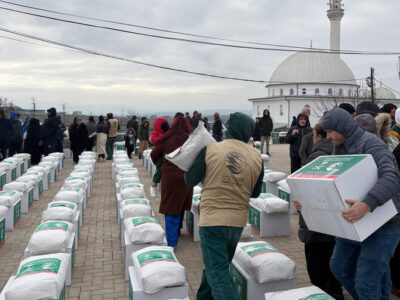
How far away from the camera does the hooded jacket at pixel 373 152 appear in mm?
2768

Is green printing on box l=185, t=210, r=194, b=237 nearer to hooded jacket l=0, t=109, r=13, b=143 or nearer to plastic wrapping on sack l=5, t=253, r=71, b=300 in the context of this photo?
plastic wrapping on sack l=5, t=253, r=71, b=300

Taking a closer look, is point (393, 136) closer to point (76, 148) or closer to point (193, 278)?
point (193, 278)

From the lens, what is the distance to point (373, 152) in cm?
302

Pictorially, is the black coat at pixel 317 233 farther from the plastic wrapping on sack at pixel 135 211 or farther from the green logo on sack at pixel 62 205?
the green logo on sack at pixel 62 205

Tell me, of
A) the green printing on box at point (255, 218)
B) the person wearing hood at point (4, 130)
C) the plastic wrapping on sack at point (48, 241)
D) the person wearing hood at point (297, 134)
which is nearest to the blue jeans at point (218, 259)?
the plastic wrapping on sack at point (48, 241)

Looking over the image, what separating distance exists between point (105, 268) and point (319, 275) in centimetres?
270

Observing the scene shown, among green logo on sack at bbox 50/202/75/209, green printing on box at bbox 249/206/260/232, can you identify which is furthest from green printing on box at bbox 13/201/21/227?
green printing on box at bbox 249/206/260/232

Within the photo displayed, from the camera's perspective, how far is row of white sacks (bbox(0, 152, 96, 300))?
3.13 m

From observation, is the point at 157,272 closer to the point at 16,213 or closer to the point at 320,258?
the point at 320,258

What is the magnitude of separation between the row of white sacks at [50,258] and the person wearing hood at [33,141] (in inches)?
327

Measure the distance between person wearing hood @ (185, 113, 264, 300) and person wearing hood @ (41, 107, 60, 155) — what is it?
12.2 meters

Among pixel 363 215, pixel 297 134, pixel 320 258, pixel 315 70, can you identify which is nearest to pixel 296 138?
pixel 297 134

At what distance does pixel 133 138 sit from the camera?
1745 cm

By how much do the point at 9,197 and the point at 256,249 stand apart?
15.6 ft
